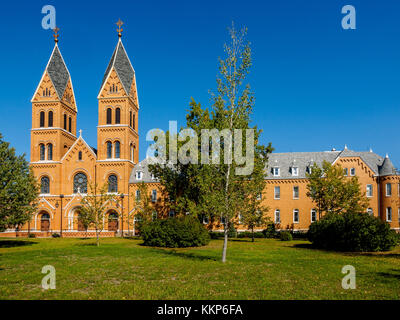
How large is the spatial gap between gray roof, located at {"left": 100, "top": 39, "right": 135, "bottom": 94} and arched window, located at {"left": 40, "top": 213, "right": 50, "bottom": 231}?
20.4m

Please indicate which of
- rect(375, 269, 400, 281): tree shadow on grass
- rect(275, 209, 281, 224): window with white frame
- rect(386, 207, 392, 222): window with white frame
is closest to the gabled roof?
rect(275, 209, 281, 224): window with white frame

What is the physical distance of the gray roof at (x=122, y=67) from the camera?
55.6 meters

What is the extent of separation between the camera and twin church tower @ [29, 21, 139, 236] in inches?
2109

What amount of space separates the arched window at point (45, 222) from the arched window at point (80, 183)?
557cm

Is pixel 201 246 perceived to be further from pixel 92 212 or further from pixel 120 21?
pixel 120 21

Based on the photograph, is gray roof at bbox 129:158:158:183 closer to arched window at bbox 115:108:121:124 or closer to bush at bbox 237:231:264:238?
arched window at bbox 115:108:121:124

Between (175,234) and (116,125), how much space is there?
1086 inches

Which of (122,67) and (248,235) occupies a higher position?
(122,67)

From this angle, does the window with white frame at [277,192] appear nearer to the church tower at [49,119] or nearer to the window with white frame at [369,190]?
the window with white frame at [369,190]

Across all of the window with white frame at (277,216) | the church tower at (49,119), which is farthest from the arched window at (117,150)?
the window with white frame at (277,216)

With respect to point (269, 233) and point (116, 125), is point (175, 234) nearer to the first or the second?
point (269, 233)

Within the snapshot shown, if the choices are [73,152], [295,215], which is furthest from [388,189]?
[73,152]

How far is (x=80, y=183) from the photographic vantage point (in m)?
54.4
